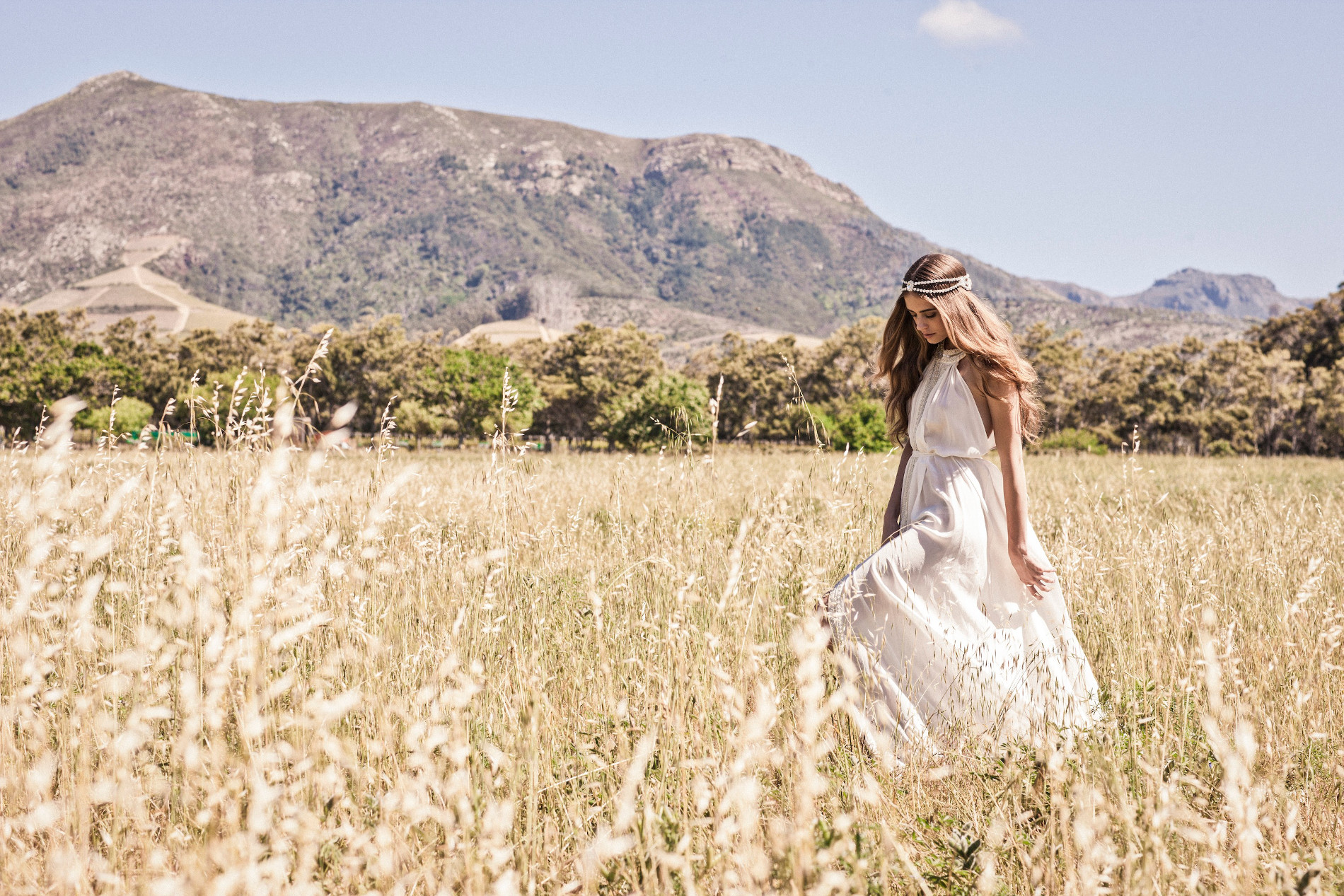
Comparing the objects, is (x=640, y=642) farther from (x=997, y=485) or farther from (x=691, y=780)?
(x=997, y=485)

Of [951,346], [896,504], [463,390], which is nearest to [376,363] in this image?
[463,390]

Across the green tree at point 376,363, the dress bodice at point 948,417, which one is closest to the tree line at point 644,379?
the green tree at point 376,363

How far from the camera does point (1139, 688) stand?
313 cm

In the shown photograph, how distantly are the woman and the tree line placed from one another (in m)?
26.3

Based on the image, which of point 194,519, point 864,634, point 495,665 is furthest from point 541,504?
point 864,634

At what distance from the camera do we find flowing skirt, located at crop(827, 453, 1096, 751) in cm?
275

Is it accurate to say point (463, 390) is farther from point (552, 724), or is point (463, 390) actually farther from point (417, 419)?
point (552, 724)

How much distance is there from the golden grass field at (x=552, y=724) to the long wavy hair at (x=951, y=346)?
1.85 ft

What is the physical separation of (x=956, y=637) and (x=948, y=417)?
0.89 meters

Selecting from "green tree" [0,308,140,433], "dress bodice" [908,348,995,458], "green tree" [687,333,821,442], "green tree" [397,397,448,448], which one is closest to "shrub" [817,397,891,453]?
"green tree" [687,333,821,442]

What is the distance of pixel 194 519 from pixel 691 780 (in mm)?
2889

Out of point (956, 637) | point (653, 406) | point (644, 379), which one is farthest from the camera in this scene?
point (644, 379)

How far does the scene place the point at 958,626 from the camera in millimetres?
2887

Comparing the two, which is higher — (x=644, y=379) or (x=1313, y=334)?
(x=1313, y=334)
